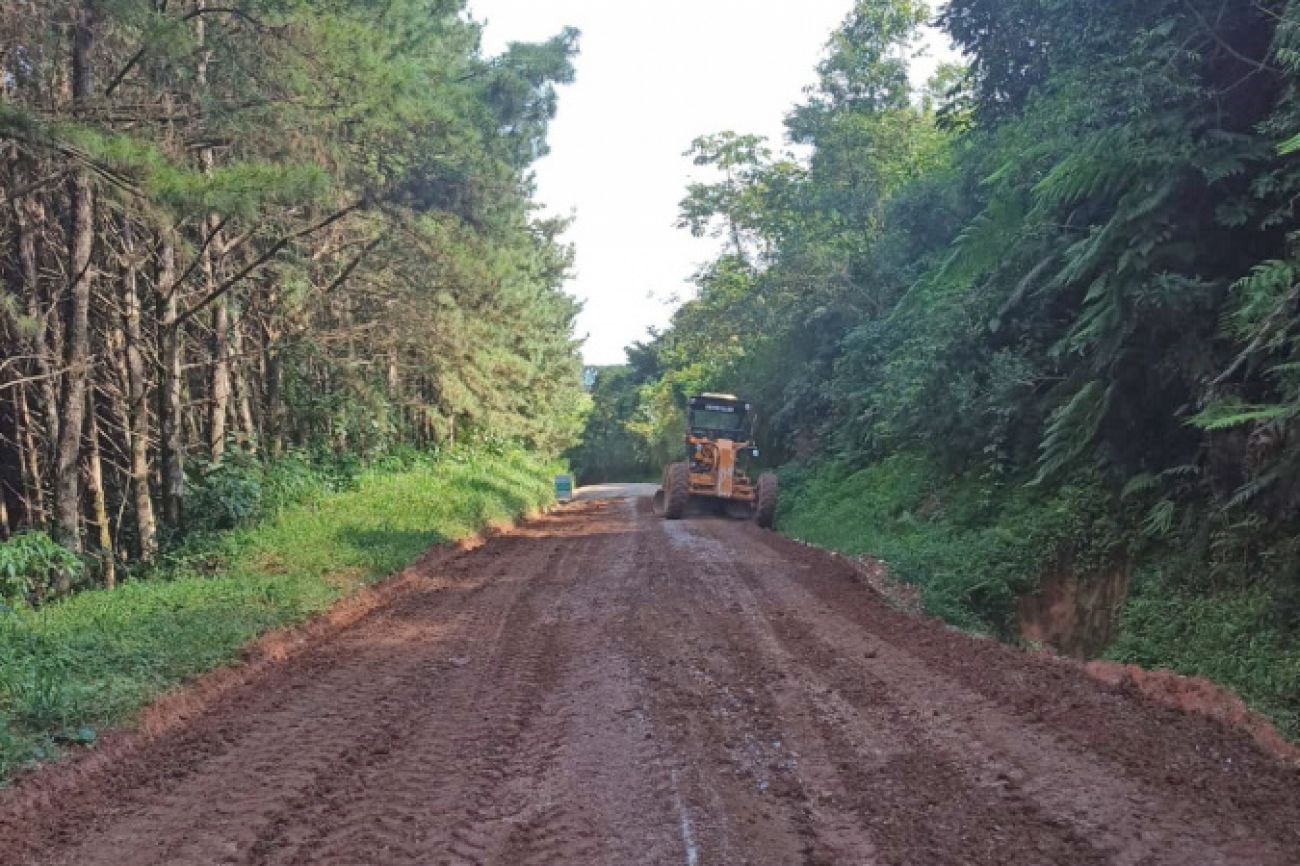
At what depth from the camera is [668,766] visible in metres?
5.16

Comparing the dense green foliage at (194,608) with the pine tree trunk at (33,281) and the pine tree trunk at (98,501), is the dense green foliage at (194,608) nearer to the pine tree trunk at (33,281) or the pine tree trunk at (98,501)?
the pine tree trunk at (98,501)

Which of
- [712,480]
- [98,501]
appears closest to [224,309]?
[98,501]

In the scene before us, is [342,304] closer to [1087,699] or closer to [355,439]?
[355,439]

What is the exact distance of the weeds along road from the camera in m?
4.21

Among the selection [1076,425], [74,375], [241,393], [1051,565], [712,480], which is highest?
[241,393]

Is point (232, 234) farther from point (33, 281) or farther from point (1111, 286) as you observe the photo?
point (1111, 286)

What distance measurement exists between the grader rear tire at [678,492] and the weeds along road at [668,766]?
12501 mm

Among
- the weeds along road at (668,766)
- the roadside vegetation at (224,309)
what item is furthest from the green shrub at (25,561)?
the weeds along road at (668,766)

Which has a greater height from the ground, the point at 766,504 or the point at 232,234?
the point at 232,234

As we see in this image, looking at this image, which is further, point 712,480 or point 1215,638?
point 712,480

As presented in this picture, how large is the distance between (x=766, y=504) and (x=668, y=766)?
14.8m

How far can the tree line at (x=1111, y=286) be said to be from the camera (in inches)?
303

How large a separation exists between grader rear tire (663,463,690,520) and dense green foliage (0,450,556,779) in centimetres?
475

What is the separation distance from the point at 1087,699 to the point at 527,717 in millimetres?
3744
